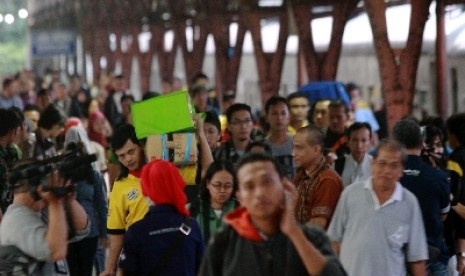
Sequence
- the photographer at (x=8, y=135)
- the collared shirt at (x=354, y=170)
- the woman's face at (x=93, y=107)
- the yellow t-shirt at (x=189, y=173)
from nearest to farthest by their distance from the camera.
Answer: the yellow t-shirt at (x=189, y=173)
the photographer at (x=8, y=135)
the collared shirt at (x=354, y=170)
the woman's face at (x=93, y=107)

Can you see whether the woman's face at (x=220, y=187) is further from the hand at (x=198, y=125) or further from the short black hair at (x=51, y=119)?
the short black hair at (x=51, y=119)

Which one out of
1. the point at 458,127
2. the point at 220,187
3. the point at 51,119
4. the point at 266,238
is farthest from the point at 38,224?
the point at 51,119

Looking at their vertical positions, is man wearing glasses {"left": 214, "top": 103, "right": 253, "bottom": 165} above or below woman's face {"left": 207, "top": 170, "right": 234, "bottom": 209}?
above

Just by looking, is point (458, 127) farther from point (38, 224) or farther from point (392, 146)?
point (38, 224)

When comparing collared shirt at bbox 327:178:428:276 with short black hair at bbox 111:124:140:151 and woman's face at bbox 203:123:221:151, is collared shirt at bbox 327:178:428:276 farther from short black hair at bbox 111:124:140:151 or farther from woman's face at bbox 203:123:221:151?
woman's face at bbox 203:123:221:151

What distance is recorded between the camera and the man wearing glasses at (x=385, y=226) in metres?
8.95

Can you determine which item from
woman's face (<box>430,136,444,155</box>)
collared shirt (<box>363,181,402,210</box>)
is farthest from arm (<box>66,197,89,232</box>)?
woman's face (<box>430,136,444,155</box>)

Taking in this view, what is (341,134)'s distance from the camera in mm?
15086

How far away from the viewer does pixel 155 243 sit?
8562mm

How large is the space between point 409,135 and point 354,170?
2.55m

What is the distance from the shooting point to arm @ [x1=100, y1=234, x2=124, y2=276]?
9.84 meters

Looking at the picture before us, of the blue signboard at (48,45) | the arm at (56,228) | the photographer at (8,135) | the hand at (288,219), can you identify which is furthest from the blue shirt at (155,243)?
the blue signboard at (48,45)

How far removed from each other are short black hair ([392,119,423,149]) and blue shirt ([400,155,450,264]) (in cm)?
9

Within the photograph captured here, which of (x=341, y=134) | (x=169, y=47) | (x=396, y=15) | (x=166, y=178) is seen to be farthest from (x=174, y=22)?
(x=166, y=178)
